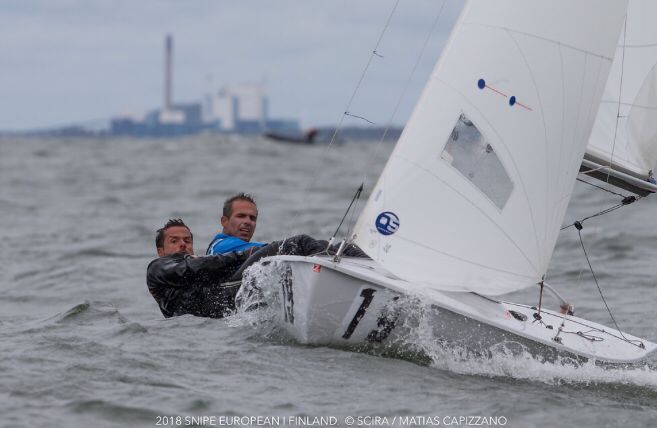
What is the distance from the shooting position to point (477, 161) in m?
5.26

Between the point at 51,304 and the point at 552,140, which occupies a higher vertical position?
the point at 552,140

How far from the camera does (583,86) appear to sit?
17.3 feet

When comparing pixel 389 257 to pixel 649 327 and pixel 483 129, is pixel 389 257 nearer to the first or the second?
pixel 483 129

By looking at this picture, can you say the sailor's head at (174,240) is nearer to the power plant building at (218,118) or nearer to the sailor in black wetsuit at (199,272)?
the sailor in black wetsuit at (199,272)

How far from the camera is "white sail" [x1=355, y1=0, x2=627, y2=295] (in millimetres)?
5238

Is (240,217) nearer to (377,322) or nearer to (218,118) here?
(377,322)

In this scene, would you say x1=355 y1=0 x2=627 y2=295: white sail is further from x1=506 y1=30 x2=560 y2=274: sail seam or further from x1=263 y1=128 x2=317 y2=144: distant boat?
x1=263 y1=128 x2=317 y2=144: distant boat

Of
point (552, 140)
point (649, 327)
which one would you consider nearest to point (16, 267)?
point (649, 327)

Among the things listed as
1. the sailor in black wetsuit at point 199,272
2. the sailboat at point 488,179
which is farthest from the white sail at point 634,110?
the sailor in black wetsuit at point 199,272

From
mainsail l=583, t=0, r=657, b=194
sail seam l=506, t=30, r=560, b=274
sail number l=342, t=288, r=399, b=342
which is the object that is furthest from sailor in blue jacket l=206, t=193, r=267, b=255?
mainsail l=583, t=0, r=657, b=194

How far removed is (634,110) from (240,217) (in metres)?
2.26

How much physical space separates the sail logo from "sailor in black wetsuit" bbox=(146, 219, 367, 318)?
67 centimetres

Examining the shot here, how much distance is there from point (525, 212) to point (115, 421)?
2.16 m

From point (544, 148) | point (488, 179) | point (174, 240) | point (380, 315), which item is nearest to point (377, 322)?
point (380, 315)
